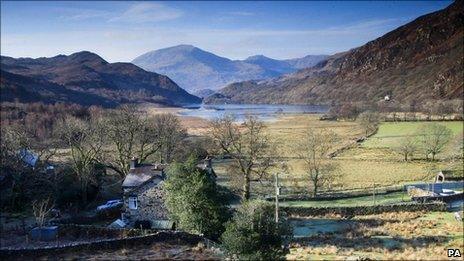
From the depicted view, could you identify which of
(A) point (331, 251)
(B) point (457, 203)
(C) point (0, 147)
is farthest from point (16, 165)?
(B) point (457, 203)

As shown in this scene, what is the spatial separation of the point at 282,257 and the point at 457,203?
33.0m

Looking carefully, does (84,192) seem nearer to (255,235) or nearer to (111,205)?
(111,205)

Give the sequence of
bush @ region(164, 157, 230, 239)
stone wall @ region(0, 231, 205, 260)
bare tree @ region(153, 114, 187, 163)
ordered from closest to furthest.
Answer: stone wall @ region(0, 231, 205, 260)
bush @ region(164, 157, 230, 239)
bare tree @ region(153, 114, 187, 163)

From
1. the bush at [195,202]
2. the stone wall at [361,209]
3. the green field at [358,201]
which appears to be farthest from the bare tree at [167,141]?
the bush at [195,202]

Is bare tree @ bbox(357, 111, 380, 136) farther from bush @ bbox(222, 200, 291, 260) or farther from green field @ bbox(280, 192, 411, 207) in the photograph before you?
bush @ bbox(222, 200, 291, 260)

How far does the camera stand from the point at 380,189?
57969mm

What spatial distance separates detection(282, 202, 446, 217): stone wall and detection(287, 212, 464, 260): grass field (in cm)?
89

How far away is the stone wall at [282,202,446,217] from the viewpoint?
47.0 m

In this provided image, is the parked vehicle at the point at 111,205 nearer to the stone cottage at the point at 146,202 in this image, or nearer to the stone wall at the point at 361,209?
the stone cottage at the point at 146,202

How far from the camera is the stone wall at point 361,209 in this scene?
47.0 m

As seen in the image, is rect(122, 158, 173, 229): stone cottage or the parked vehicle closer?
rect(122, 158, 173, 229): stone cottage

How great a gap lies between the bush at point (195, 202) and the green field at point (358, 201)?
52.9 feet

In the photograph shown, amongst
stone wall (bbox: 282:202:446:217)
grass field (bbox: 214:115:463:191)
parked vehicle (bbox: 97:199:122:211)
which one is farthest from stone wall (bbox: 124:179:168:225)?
grass field (bbox: 214:115:463:191)

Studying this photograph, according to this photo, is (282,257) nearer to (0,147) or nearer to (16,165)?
(16,165)
